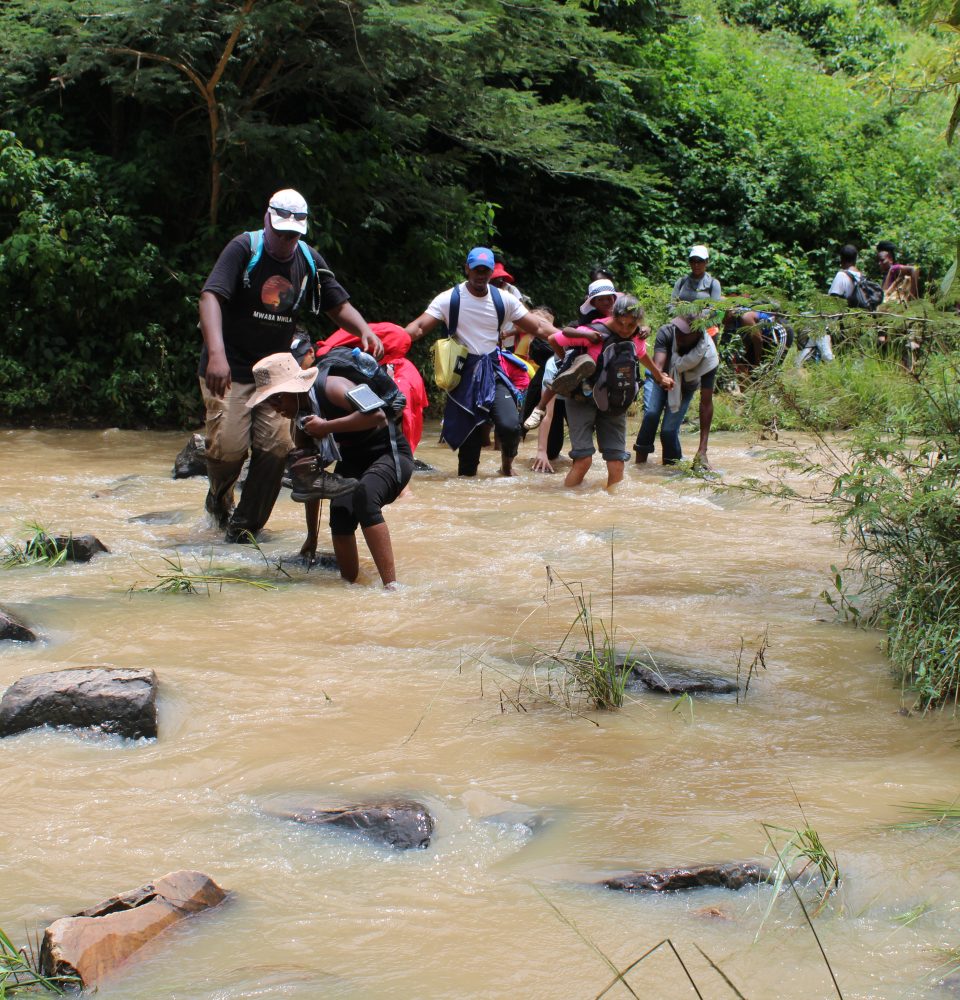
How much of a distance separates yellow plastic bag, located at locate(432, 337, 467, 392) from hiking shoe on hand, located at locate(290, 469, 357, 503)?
367 centimetres

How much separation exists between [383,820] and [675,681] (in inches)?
65.3

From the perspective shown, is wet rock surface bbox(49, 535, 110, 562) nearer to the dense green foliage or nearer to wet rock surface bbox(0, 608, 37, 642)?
wet rock surface bbox(0, 608, 37, 642)

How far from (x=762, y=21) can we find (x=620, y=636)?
2843 centimetres

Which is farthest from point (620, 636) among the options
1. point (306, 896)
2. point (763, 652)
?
point (306, 896)

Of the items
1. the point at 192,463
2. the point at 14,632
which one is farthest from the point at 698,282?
the point at 14,632

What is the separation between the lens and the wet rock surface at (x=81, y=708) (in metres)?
4.16

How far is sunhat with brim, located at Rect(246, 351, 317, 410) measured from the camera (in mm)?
6789

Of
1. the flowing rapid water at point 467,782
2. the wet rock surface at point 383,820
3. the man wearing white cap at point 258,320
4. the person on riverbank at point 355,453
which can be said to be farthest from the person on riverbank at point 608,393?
the wet rock surface at point 383,820

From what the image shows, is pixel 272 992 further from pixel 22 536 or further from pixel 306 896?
pixel 22 536

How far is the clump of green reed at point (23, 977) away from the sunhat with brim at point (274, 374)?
14.2 feet

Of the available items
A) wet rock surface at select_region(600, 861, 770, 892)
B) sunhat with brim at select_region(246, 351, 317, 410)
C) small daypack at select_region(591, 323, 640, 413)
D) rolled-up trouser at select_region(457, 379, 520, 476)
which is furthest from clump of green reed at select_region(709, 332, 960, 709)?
rolled-up trouser at select_region(457, 379, 520, 476)

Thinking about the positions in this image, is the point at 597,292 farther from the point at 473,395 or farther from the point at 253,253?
the point at 253,253

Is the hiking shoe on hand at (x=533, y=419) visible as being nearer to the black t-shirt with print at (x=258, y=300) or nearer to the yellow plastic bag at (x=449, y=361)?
the yellow plastic bag at (x=449, y=361)

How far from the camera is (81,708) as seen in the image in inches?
165
